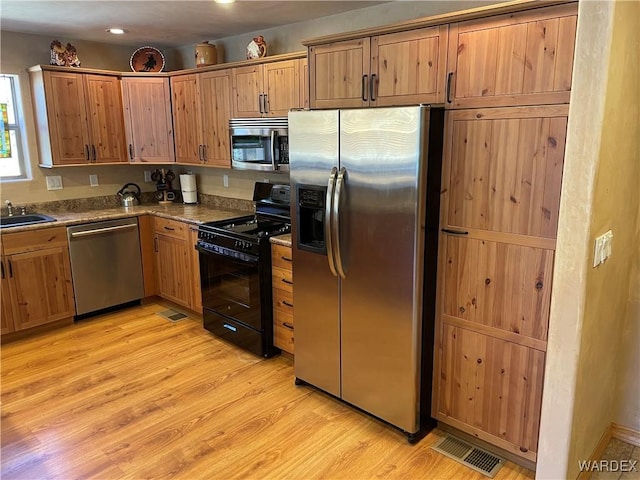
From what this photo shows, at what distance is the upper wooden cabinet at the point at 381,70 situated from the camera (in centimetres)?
222

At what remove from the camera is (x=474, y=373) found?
2344 millimetres

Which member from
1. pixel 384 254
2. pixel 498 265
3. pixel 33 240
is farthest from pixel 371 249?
pixel 33 240

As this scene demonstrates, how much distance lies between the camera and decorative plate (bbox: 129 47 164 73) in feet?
14.5

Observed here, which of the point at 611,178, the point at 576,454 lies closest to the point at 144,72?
the point at 611,178

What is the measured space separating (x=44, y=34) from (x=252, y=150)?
219 centimetres

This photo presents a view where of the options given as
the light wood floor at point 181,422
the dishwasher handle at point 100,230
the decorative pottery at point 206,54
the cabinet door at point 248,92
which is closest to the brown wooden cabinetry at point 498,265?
the light wood floor at point 181,422

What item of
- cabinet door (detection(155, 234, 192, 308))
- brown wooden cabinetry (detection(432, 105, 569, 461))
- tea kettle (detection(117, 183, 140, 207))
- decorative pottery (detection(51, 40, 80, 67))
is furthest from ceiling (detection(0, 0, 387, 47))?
cabinet door (detection(155, 234, 192, 308))

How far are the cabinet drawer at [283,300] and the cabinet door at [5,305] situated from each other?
6.95 feet

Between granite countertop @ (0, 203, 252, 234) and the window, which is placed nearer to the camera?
granite countertop @ (0, 203, 252, 234)

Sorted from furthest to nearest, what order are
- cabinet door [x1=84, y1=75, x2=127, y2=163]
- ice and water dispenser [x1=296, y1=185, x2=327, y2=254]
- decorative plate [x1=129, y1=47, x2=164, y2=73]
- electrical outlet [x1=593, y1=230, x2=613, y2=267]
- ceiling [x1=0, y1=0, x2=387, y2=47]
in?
decorative plate [x1=129, y1=47, x2=164, y2=73]
cabinet door [x1=84, y1=75, x2=127, y2=163]
ceiling [x1=0, y1=0, x2=387, y2=47]
ice and water dispenser [x1=296, y1=185, x2=327, y2=254]
electrical outlet [x1=593, y1=230, x2=613, y2=267]

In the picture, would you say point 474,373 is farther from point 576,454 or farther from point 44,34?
point 44,34

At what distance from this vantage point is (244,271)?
3.35 metres

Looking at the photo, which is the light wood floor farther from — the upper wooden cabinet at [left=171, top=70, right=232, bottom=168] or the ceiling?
the ceiling

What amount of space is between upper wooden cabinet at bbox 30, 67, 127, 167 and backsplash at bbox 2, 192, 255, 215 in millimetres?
409
